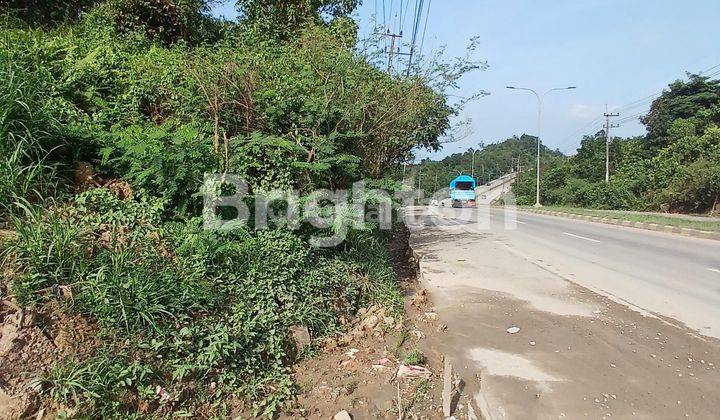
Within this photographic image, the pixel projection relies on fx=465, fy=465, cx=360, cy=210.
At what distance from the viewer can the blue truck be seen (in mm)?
40156

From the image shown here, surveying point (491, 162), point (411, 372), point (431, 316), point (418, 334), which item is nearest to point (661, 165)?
point (431, 316)

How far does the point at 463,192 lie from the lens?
40.2m

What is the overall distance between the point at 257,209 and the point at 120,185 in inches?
52.9

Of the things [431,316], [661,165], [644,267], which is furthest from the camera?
[661,165]

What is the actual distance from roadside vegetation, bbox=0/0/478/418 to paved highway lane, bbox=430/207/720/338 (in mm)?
3610

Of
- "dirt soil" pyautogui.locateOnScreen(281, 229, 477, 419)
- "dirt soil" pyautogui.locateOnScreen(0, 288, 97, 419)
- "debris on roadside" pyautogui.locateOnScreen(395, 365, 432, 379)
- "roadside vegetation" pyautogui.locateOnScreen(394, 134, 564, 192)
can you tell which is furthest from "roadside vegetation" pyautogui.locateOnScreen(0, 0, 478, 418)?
"roadside vegetation" pyautogui.locateOnScreen(394, 134, 564, 192)

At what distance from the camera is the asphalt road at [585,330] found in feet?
11.9

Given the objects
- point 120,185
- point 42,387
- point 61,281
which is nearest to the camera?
point 42,387

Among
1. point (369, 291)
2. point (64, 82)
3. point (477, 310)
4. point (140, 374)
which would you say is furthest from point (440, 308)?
point (64, 82)

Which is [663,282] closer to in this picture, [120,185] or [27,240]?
[120,185]

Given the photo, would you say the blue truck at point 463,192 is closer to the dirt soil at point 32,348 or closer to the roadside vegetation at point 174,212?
the roadside vegetation at point 174,212

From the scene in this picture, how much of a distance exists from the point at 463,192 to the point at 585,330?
35.7 metres

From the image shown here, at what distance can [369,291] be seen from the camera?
5922mm

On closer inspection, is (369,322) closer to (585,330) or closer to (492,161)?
(585,330)
